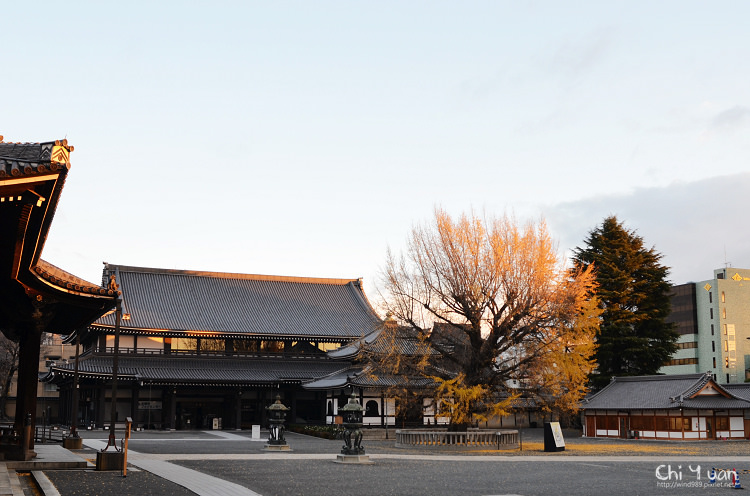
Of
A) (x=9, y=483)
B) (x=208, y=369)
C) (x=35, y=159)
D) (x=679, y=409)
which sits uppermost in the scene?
(x=35, y=159)

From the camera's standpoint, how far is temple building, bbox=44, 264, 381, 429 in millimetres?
50531

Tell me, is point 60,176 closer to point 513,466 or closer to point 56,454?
point 56,454

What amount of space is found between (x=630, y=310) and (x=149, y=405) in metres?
35.9

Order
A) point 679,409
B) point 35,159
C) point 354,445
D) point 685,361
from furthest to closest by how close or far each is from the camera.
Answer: point 685,361 < point 679,409 < point 354,445 < point 35,159

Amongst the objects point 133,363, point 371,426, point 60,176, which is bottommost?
point 371,426

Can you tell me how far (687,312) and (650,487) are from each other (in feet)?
285

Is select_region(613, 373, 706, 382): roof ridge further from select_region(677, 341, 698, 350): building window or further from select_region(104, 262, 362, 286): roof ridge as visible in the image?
select_region(677, 341, 698, 350): building window

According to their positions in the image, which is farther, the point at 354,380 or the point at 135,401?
the point at 135,401

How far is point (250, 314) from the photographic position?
59281mm

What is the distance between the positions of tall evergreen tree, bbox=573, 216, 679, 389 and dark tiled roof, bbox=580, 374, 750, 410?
17.1 feet

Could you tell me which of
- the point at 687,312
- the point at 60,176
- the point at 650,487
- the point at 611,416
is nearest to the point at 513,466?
the point at 650,487

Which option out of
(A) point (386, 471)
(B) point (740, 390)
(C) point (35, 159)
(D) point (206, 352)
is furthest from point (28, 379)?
(B) point (740, 390)

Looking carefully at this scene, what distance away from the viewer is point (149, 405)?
5128 centimetres

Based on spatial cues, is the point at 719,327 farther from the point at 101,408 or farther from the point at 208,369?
the point at 101,408
